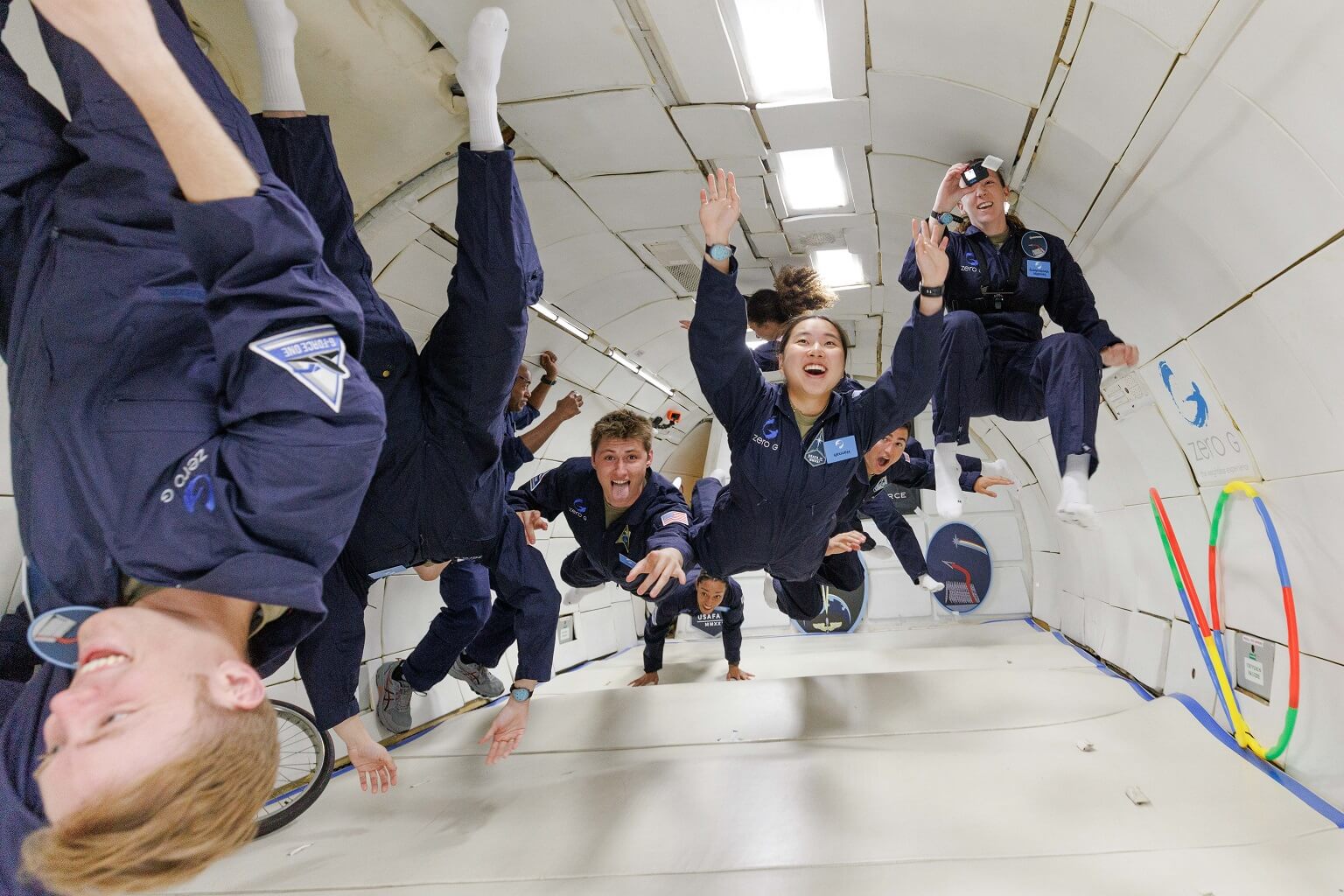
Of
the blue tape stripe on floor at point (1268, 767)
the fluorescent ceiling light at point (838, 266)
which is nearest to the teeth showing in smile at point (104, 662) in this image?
the blue tape stripe on floor at point (1268, 767)

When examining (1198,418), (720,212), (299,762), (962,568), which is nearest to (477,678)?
(299,762)

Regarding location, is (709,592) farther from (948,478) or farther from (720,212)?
(720,212)

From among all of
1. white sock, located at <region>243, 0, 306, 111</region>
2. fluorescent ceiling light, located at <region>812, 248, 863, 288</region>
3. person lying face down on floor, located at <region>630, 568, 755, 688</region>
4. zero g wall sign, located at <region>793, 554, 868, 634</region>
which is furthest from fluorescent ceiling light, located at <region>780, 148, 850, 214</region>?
zero g wall sign, located at <region>793, 554, 868, 634</region>

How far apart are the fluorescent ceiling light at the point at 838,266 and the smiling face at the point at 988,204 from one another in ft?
6.29

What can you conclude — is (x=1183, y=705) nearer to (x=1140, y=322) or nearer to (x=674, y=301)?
(x=1140, y=322)

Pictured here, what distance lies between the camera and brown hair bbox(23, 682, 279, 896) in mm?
1372

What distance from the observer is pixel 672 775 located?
4.24 m

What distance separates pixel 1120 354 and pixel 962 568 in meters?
7.57

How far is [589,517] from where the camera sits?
18.1 ft

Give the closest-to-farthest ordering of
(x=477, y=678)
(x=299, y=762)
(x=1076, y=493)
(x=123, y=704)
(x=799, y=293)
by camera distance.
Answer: (x=123, y=704) → (x=1076, y=493) → (x=299, y=762) → (x=799, y=293) → (x=477, y=678)

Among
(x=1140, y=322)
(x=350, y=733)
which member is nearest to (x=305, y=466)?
(x=350, y=733)

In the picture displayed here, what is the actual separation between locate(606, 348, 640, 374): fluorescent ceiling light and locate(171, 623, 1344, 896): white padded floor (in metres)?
3.30

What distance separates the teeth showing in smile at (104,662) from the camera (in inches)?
56.5

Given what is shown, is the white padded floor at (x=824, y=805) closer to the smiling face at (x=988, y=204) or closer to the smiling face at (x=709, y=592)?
the smiling face at (x=709, y=592)
